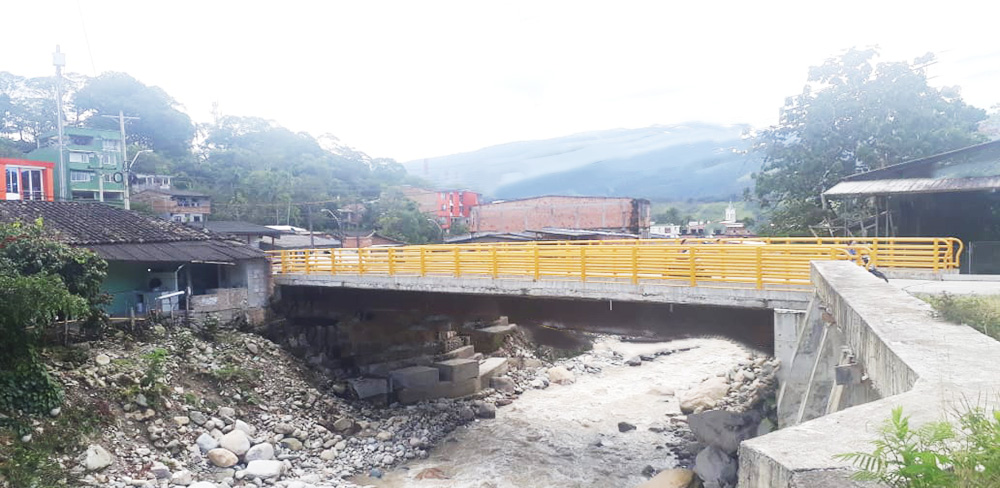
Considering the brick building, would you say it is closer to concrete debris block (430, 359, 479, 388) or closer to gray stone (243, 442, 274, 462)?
concrete debris block (430, 359, 479, 388)

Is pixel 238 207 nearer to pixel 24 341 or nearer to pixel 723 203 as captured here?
pixel 24 341

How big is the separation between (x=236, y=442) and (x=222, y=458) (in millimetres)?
794

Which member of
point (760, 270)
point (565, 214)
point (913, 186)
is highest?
point (565, 214)

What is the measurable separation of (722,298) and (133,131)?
2567 inches

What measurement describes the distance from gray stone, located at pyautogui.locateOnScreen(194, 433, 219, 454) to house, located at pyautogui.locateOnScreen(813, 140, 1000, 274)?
2051 cm

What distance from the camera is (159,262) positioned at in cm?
2148

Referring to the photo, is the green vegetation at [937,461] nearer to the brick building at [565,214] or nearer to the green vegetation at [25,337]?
the green vegetation at [25,337]

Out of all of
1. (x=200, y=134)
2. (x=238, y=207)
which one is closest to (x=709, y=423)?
(x=238, y=207)

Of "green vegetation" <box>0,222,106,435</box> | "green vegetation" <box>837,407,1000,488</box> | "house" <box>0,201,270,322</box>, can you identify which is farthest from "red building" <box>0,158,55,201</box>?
"green vegetation" <box>837,407,1000,488</box>

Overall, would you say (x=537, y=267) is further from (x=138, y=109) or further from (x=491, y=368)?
(x=138, y=109)

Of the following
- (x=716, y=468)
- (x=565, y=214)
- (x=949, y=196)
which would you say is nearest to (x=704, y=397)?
(x=716, y=468)

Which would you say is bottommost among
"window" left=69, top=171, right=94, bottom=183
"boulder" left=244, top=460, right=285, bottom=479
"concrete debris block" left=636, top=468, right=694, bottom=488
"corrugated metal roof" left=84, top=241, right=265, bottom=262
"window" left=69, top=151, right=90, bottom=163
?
"concrete debris block" left=636, top=468, right=694, bottom=488

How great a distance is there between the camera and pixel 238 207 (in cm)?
4953

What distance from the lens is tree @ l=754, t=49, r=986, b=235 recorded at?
26.7m
